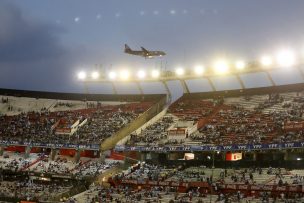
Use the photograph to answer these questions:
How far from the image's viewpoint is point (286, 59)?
55.9m

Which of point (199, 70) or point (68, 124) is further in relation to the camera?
point (68, 124)

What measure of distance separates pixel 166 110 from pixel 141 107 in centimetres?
359

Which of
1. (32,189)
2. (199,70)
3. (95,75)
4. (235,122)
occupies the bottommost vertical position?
(32,189)

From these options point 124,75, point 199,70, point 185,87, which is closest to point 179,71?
point 199,70

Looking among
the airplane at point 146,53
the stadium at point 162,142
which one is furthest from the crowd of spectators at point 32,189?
the airplane at point 146,53

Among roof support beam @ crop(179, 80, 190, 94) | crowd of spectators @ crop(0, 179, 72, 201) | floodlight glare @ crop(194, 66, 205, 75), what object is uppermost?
floodlight glare @ crop(194, 66, 205, 75)

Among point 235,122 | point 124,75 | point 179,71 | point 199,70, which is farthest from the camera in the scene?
point 124,75

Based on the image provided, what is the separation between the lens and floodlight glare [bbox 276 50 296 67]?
55569 millimetres

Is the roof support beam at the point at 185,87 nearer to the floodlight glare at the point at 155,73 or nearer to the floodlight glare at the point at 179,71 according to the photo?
the floodlight glare at the point at 179,71

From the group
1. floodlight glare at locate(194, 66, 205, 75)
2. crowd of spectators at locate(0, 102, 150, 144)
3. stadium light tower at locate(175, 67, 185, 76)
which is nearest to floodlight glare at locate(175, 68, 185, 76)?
stadium light tower at locate(175, 67, 185, 76)

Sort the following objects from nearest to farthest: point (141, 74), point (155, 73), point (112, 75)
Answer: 1. point (155, 73)
2. point (141, 74)
3. point (112, 75)

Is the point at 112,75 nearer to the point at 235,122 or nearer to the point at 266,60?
the point at 235,122

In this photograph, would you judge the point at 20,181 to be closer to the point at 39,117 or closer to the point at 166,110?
the point at 39,117

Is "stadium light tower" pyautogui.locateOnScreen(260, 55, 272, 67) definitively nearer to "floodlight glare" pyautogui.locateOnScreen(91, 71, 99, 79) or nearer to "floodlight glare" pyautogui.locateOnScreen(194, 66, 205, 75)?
"floodlight glare" pyautogui.locateOnScreen(194, 66, 205, 75)
